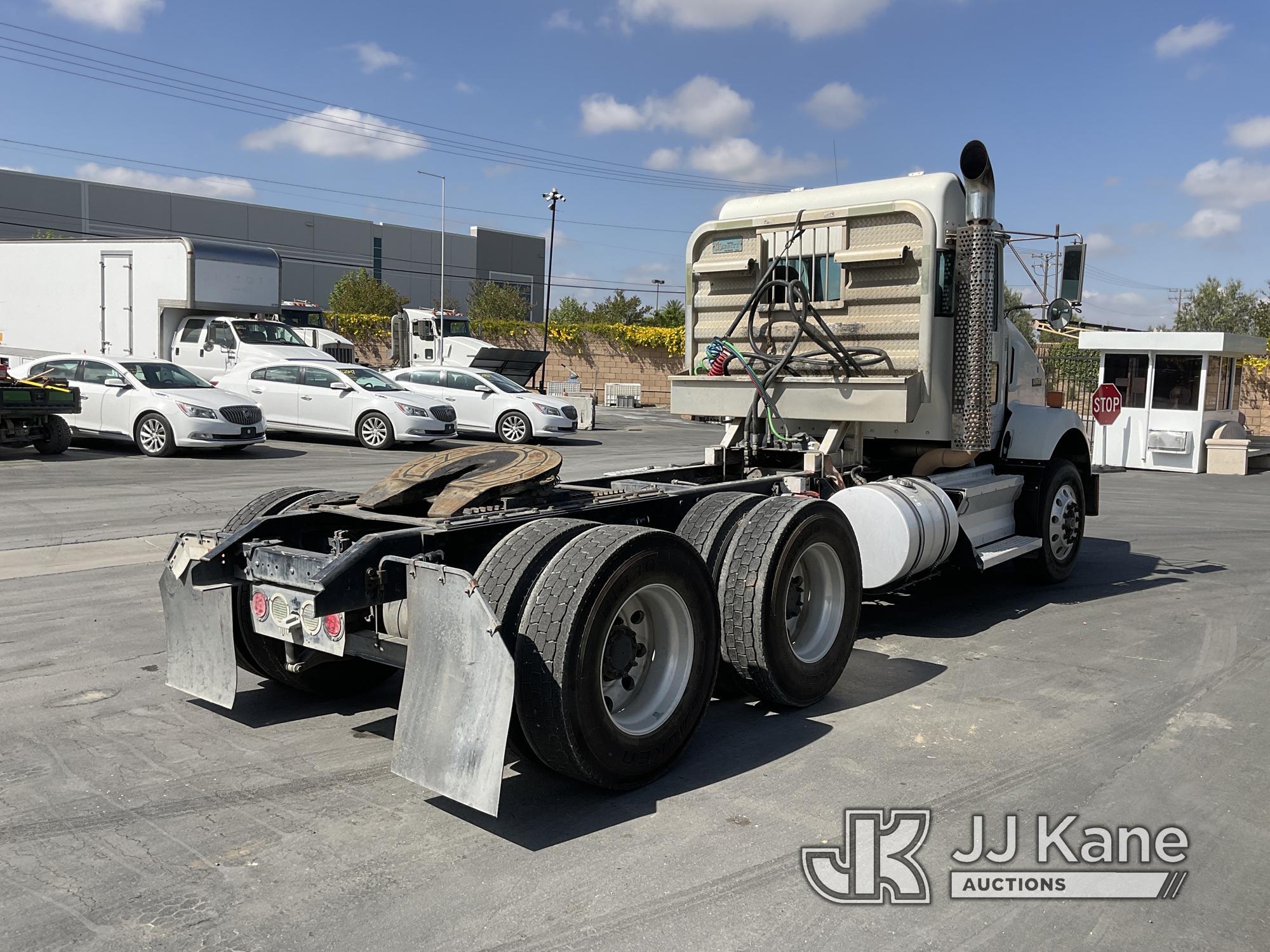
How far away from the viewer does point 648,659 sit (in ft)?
15.5

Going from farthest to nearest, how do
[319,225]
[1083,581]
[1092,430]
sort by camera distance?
1. [319,225]
2. [1092,430]
3. [1083,581]

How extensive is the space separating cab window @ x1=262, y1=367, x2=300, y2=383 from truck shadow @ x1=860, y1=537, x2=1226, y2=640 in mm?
14901

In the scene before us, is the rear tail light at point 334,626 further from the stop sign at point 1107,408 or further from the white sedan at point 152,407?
the stop sign at point 1107,408

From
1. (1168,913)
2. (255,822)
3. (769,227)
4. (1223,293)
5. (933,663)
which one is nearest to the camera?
(1168,913)

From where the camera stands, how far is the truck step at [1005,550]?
25.5ft

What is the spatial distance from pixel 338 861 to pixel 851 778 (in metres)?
2.19

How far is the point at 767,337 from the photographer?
8383mm

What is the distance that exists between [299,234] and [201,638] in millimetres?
71666

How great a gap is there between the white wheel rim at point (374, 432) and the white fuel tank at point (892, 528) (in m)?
14.1

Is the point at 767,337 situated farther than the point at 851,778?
Yes

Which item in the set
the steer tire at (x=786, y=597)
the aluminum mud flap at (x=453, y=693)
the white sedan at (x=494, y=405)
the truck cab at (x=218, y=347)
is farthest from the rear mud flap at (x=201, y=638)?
the white sedan at (x=494, y=405)

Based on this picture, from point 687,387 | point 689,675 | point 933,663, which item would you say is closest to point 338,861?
point 689,675

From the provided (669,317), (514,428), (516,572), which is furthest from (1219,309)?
(516,572)

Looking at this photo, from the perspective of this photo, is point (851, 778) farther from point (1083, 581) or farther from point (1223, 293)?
point (1223, 293)
